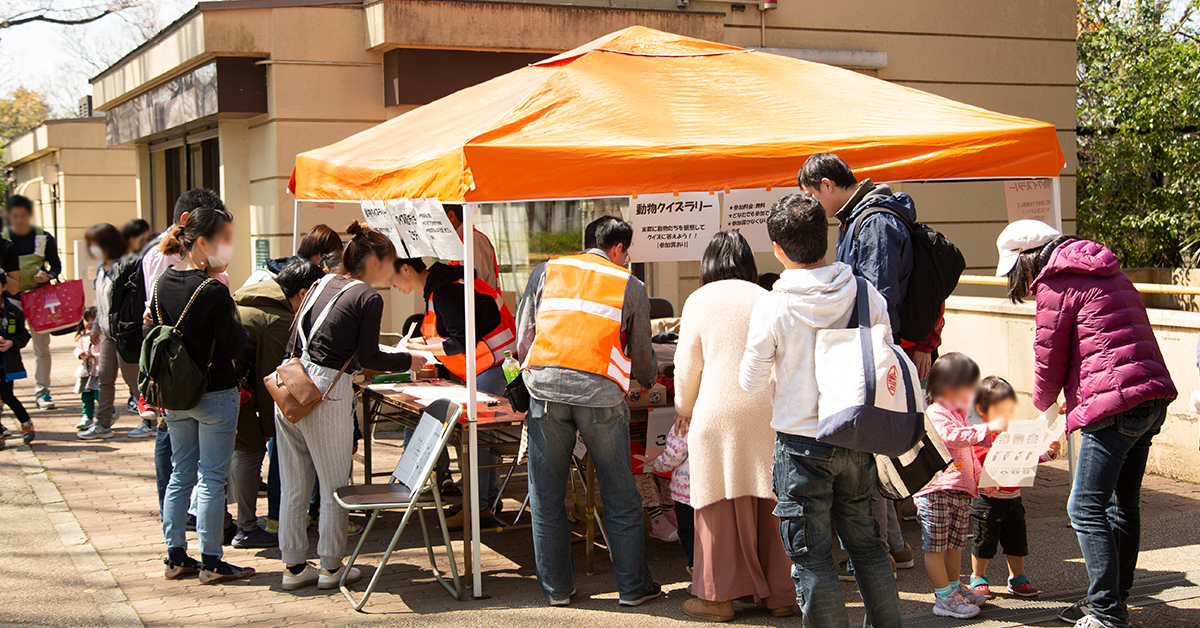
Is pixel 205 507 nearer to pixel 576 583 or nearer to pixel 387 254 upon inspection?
pixel 387 254

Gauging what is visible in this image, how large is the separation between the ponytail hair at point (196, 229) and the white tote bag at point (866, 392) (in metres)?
2.97

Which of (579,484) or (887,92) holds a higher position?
(887,92)

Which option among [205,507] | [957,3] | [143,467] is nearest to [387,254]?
[205,507]

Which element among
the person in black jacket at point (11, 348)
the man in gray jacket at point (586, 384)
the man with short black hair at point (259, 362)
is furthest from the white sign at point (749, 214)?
the person in black jacket at point (11, 348)

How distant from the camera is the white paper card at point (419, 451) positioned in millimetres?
4781

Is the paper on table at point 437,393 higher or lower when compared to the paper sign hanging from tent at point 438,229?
lower

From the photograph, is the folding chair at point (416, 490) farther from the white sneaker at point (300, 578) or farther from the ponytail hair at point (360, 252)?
the ponytail hair at point (360, 252)

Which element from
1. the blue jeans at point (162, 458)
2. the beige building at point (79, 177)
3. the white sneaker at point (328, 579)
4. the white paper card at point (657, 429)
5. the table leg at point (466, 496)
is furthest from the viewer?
the beige building at point (79, 177)

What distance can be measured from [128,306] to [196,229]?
1053 millimetres

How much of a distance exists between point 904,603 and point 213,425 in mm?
3366

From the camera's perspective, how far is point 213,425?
4.97m

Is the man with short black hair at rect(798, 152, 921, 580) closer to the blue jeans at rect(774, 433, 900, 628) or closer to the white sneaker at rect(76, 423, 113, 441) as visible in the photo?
the blue jeans at rect(774, 433, 900, 628)

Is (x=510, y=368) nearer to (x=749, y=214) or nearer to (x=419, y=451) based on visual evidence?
(x=419, y=451)

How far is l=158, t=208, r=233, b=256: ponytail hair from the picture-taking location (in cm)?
488
